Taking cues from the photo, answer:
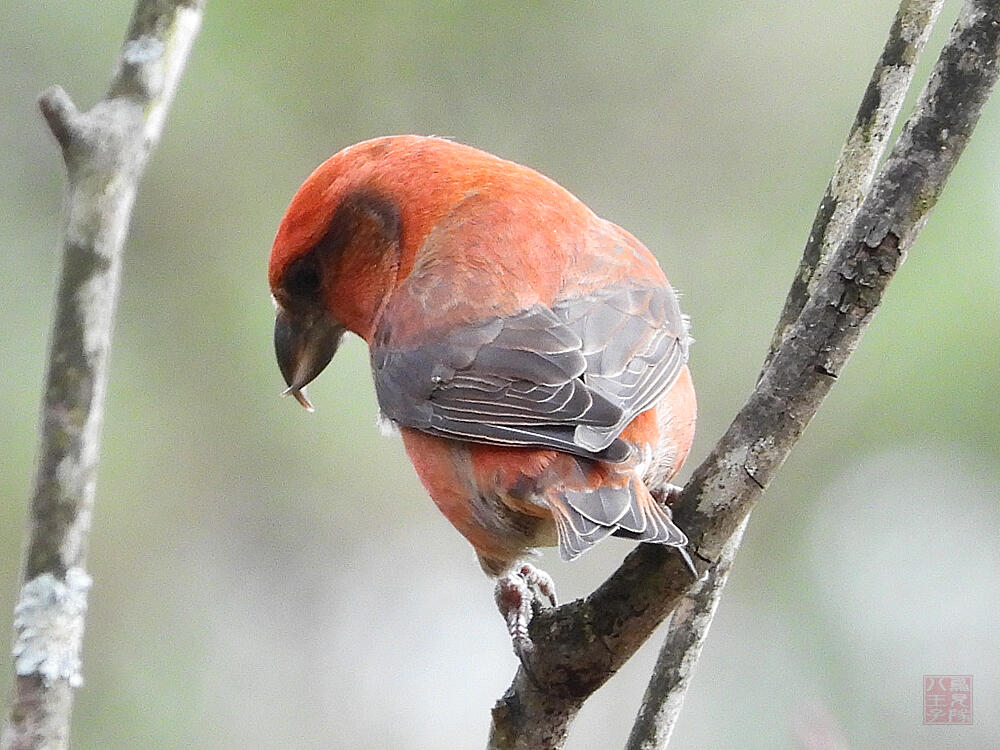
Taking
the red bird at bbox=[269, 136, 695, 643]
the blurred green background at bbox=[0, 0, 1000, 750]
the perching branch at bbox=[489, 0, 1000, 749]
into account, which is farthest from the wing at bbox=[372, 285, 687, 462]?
the blurred green background at bbox=[0, 0, 1000, 750]

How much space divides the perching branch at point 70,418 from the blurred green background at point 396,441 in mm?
2754

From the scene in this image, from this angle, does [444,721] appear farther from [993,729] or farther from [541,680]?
[541,680]

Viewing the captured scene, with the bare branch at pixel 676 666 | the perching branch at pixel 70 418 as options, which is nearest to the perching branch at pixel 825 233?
the bare branch at pixel 676 666

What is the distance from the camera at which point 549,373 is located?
9.75 ft

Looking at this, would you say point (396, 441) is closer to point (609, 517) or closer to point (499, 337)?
point (499, 337)

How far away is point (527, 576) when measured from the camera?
3273 millimetres

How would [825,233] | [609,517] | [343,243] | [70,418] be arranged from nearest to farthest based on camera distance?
[70,418]
[609,517]
[825,233]
[343,243]

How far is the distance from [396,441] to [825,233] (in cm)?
308

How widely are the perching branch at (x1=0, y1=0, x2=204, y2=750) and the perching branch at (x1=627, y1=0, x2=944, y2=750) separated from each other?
4.09 feet

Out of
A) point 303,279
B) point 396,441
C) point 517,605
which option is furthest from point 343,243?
point 396,441

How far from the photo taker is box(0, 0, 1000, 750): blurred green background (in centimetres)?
511

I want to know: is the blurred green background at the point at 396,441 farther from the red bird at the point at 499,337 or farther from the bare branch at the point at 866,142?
the bare branch at the point at 866,142

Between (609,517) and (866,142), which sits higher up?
(866,142)

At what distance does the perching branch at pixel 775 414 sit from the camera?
7.16 feet
